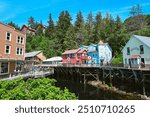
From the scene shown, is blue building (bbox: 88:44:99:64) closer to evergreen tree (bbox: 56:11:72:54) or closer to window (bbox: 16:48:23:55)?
evergreen tree (bbox: 56:11:72:54)

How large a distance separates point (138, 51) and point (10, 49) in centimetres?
2428

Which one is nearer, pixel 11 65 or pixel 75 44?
pixel 11 65

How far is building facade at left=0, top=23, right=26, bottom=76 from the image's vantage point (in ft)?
86.2

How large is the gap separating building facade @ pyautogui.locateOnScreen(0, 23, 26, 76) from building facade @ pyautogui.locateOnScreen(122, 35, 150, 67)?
2049 cm

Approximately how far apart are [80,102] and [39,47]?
221ft

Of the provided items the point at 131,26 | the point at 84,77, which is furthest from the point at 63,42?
the point at 84,77

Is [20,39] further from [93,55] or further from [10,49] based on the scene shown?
[93,55]

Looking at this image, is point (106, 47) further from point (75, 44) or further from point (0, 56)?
point (0, 56)

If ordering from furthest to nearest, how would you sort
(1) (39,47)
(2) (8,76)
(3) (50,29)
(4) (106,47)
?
(3) (50,29)
(1) (39,47)
(4) (106,47)
(2) (8,76)

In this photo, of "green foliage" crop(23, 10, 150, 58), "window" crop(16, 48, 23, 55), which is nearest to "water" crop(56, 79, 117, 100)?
"window" crop(16, 48, 23, 55)

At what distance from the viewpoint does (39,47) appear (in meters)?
68.9

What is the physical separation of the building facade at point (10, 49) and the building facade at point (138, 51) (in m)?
20.5

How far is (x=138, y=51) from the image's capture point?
95.4 ft

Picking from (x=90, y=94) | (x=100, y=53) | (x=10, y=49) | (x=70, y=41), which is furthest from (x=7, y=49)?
(x=70, y=41)
